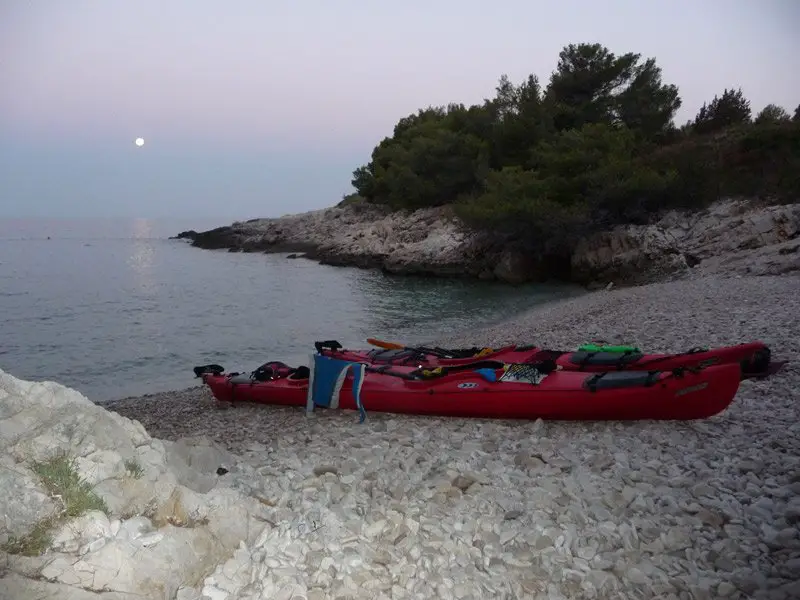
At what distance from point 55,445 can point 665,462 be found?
13.1 feet

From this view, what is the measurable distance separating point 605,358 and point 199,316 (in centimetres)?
1394

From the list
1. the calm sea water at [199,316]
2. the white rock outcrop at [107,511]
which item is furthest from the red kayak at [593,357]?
the calm sea water at [199,316]

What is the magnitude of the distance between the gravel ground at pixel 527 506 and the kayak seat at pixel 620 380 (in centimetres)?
35

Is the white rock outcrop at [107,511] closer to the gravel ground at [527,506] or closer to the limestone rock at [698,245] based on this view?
the gravel ground at [527,506]

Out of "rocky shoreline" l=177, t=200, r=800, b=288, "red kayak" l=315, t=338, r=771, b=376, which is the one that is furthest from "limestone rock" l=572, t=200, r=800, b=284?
"red kayak" l=315, t=338, r=771, b=376

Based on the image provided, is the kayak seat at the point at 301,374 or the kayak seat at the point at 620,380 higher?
the kayak seat at the point at 620,380

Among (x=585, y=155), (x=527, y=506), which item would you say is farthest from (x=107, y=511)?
(x=585, y=155)

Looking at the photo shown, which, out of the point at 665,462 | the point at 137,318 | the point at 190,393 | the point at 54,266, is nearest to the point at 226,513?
the point at 665,462

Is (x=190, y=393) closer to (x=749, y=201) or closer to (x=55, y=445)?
(x=55, y=445)

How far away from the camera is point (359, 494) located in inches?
145

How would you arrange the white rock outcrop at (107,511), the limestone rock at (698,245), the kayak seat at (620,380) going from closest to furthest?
the white rock outcrop at (107,511) < the kayak seat at (620,380) < the limestone rock at (698,245)

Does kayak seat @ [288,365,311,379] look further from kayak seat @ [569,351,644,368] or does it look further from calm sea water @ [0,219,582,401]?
calm sea water @ [0,219,582,401]

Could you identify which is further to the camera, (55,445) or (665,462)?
(665,462)

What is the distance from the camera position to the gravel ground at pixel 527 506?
2758mm
